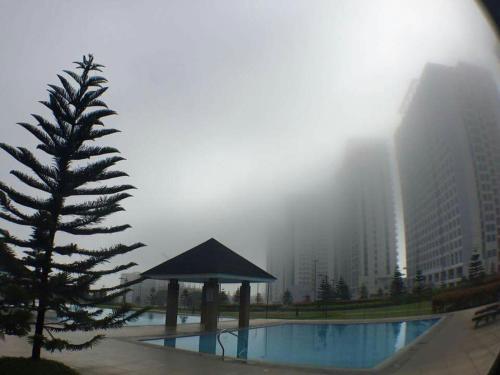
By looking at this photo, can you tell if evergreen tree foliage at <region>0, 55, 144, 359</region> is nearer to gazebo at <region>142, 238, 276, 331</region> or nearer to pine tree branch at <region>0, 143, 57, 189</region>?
pine tree branch at <region>0, 143, 57, 189</region>

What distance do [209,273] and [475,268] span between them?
14673 millimetres

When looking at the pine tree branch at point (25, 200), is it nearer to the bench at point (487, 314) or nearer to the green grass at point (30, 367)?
the green grass at point (30, 367)

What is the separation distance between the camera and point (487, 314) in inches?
69.3

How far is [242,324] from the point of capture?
18.5 meters

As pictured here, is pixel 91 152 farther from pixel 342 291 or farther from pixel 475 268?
pixel 342 291

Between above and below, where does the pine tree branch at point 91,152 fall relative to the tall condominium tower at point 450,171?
above

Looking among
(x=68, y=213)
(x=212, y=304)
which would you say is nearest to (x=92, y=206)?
(x=68, y=213)

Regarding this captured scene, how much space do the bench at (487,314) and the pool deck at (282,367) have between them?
4 centimetres

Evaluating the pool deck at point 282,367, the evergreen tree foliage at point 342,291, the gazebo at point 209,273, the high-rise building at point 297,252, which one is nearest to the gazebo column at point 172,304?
the gazebo at point 209,273

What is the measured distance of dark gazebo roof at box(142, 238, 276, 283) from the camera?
53.3 feet

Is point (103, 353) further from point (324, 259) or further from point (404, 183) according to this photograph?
point (324, 259)

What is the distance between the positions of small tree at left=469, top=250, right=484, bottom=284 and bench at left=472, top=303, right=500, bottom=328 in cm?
16

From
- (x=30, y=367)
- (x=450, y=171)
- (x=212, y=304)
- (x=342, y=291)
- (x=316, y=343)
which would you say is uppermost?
(x=450, y=171)

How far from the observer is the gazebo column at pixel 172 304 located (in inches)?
683
